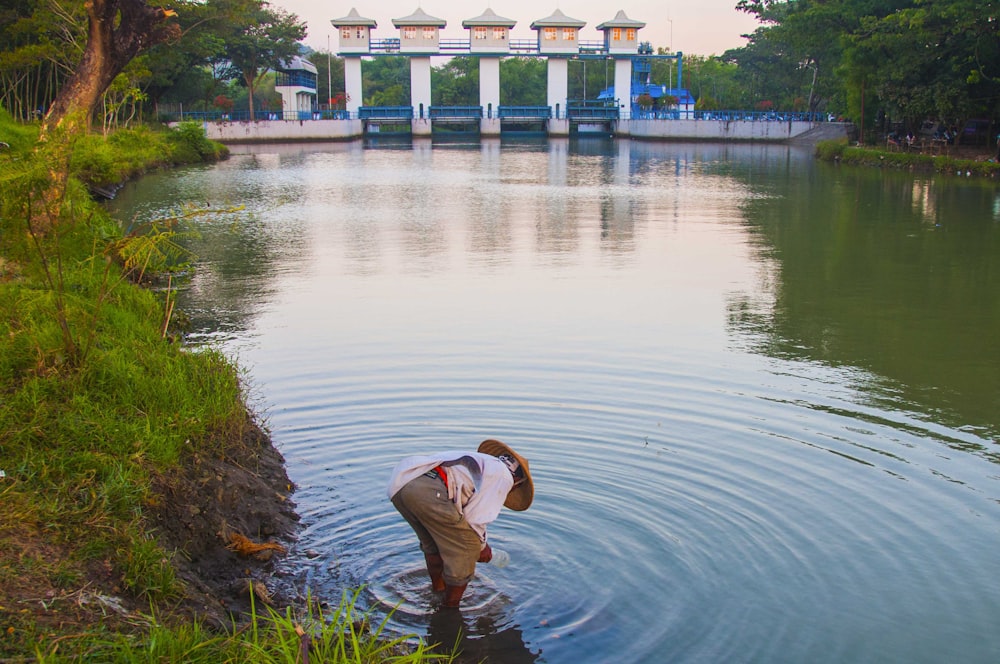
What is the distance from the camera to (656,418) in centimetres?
737

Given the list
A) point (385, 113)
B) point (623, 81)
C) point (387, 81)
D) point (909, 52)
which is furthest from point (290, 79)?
point (909, 52)

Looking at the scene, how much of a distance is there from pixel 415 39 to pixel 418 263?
62089 millimetres

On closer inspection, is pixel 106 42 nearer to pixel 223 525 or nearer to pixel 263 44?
pixel 223 525

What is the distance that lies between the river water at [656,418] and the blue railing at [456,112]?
5459cm

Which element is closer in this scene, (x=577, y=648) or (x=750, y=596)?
(x=577, y=648)

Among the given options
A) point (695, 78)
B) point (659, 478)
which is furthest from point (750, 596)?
point (695, 78)

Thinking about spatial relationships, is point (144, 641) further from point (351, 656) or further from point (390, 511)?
point (390, 511)

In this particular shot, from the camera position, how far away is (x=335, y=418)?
7.31 meters

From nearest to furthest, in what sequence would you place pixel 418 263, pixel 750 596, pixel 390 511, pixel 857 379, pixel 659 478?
pixel 750 596 < pixel 390 511 < pixel 659 478 < pixel 857 379 < pixel 418 263

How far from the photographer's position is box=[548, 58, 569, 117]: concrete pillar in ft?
242

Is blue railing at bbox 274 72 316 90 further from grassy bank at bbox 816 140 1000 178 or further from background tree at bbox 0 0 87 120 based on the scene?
grassy bank at bbox 816 140 1000 178

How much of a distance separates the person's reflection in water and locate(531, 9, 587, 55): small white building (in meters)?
72.7

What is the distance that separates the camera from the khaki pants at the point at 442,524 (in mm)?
4125

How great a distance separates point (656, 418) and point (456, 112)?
225ft
